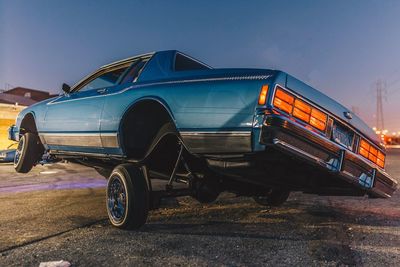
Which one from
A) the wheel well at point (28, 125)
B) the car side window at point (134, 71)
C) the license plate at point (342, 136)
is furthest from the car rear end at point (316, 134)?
the wheel well at point (28, 125)

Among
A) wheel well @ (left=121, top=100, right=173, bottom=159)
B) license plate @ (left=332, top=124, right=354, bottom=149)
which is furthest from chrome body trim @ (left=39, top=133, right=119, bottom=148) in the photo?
license plate @ (left=332, top=124, right=354, bottom=149)

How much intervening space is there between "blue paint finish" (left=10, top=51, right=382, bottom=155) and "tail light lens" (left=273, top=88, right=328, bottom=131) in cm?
7

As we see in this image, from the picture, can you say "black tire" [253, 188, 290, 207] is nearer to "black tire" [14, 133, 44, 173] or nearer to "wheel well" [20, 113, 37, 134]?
"black tire" [14, 133, 44, 173]

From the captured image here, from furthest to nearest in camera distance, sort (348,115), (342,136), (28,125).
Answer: (28,125) → (348,115) → (342,136)

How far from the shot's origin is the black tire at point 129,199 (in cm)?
361

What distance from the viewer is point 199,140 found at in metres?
3.11

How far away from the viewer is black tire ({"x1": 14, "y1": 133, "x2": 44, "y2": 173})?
5.87 m

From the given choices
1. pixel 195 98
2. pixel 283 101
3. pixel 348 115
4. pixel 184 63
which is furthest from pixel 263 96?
pixel 184 63

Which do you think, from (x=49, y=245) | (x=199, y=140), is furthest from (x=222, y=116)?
(x=49, y=245)

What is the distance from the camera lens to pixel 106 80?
185 inches

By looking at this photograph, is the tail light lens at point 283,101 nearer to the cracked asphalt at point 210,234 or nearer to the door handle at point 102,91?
the cracked asphalt at point 210,234

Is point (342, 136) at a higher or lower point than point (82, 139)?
higher

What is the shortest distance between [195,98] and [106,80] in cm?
195

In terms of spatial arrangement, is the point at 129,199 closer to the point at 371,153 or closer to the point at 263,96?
the point at 263,96
